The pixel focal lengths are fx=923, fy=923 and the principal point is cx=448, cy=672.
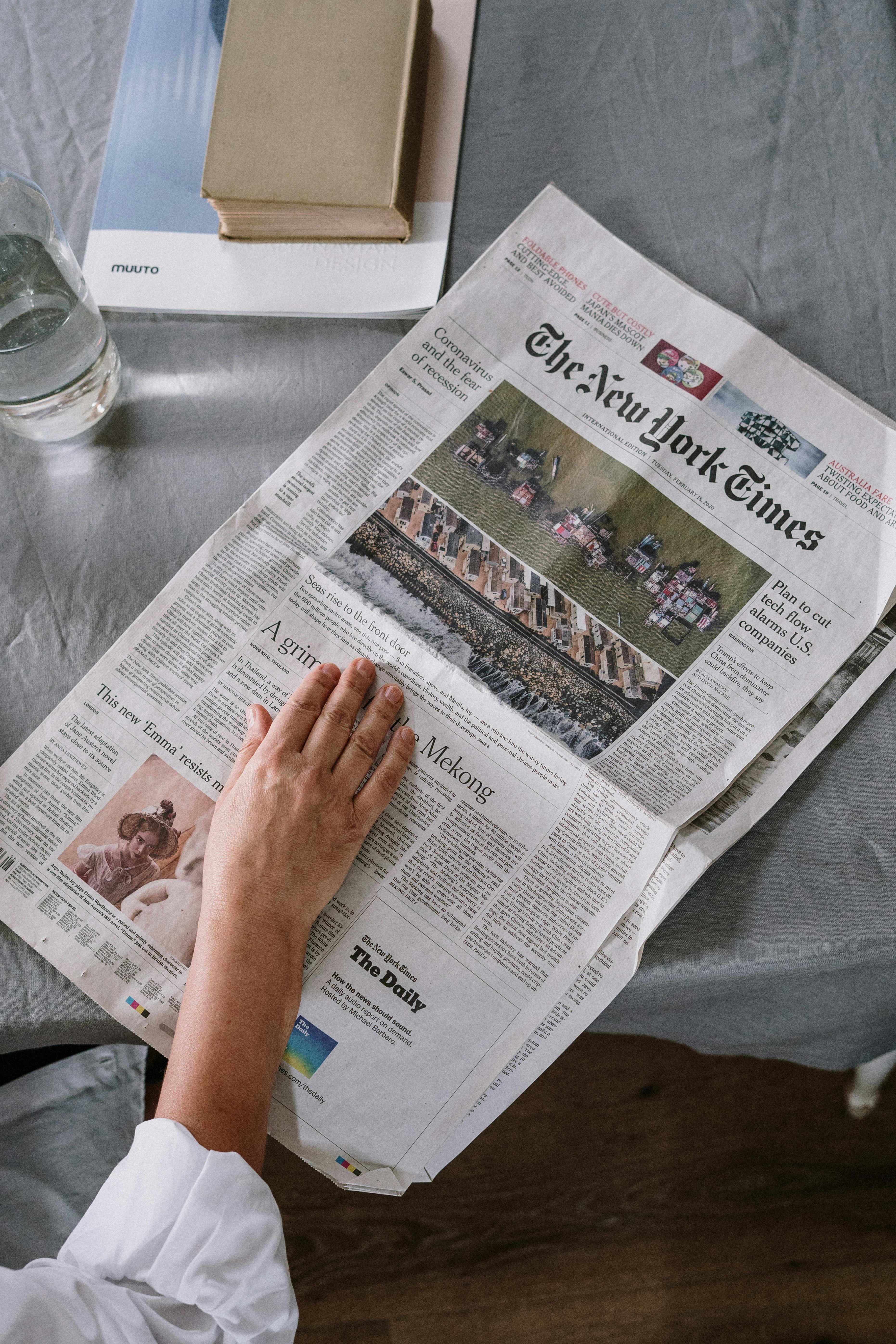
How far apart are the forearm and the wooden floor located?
0.52 metres

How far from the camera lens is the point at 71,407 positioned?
54 centimetres

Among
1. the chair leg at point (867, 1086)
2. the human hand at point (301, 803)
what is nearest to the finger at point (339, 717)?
the human hand at point (301, 803)

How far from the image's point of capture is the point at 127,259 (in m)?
0.59

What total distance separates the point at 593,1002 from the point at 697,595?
0.23 metres

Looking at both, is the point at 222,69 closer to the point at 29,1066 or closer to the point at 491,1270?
the point at 29,1066

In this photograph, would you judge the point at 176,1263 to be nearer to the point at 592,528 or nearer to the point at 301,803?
the point at 301,803

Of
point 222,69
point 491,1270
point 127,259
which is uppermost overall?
point 222,69

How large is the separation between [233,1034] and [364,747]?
15 centimetres

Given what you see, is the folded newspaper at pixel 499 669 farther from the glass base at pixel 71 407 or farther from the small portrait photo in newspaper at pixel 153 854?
the glass base at pixel 71 407

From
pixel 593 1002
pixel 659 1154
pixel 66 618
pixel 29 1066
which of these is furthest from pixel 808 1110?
pixel 66 618

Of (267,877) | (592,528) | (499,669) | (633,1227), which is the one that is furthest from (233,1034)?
(633,1227)

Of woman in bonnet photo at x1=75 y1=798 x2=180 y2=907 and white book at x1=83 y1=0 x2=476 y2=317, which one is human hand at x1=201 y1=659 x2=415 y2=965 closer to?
woman in bonnet photo at x1=75 y1=798 x2=180 y2=907

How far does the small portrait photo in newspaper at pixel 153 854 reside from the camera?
1.56 ft

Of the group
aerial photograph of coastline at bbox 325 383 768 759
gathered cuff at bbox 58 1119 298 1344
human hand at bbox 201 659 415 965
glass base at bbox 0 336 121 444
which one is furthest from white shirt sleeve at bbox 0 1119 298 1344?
glass base at bbox 0 336 121 444
